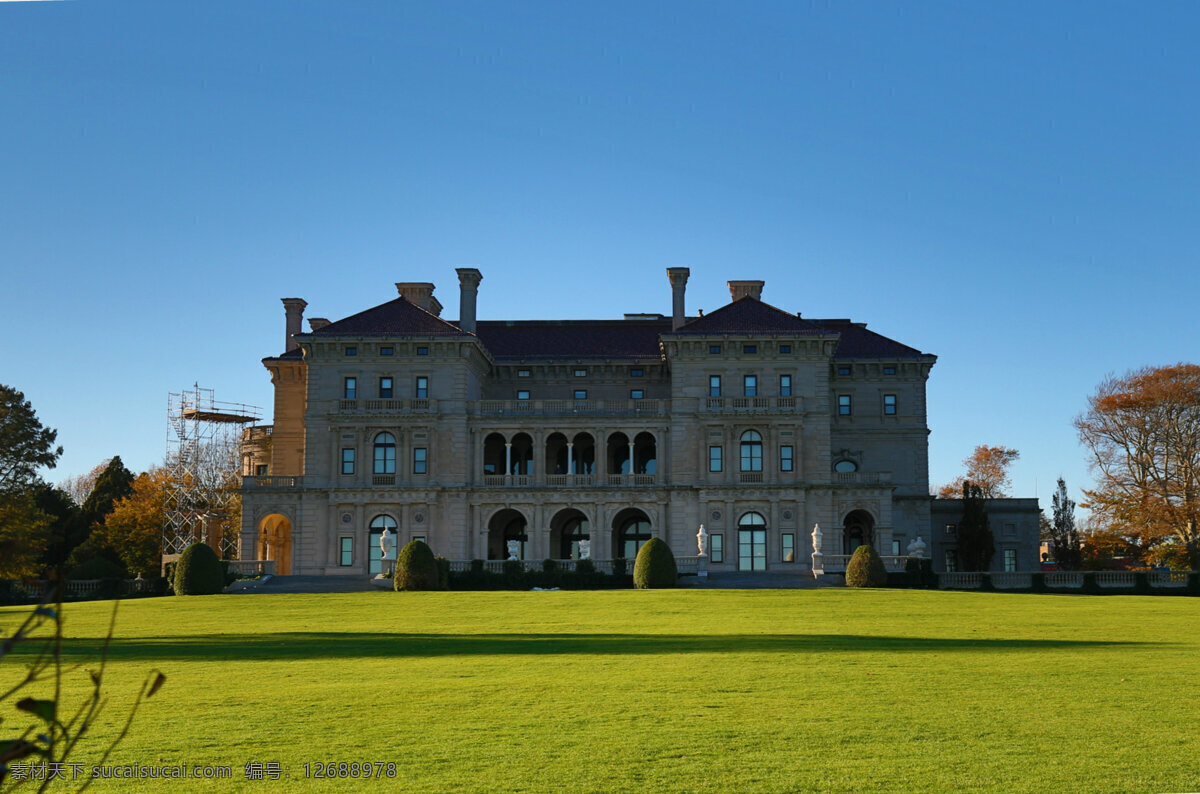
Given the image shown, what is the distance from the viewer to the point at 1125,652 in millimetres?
20469

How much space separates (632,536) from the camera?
221ft

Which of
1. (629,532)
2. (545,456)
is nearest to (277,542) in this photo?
(545,456)

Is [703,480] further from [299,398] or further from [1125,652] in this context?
[1125,652]

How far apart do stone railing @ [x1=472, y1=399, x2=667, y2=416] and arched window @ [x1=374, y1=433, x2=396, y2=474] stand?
191 inches

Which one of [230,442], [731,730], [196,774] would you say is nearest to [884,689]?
[731,730]

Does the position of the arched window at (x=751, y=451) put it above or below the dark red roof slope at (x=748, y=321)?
below

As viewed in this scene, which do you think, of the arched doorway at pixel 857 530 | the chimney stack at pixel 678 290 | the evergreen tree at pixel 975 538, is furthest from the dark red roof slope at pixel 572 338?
the evergreen tree at pixel 975 538

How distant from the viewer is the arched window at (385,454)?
6388 cm

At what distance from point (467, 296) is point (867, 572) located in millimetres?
29050

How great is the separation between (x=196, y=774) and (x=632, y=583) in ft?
137

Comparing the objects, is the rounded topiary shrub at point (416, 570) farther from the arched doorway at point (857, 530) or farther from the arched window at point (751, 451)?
the arched doorway at point (857, 530)

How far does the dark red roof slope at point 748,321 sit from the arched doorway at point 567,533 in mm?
12538

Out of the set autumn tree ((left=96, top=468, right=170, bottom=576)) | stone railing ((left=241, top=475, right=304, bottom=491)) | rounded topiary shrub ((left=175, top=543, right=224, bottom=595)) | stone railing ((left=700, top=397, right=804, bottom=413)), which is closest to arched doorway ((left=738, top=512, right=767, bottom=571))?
stone railing ((left=700, top=397, right=804, bottom=413))

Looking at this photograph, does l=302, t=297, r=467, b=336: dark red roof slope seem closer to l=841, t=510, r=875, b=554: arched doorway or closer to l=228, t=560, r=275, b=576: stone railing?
l=228, t=560, r=275, b=576: stone railing
